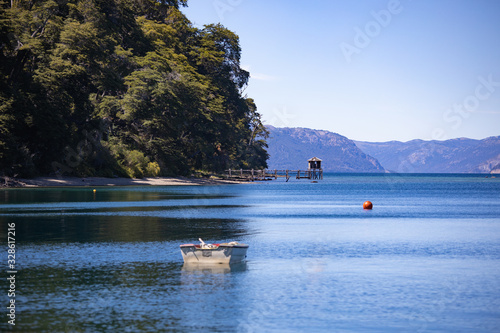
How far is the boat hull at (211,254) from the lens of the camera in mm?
20406

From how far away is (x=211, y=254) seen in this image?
2055cm

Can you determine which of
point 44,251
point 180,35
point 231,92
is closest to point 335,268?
point 44,251

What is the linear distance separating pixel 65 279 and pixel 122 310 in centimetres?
434

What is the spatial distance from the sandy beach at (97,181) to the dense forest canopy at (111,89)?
1032mm

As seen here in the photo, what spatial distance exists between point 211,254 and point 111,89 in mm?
68555

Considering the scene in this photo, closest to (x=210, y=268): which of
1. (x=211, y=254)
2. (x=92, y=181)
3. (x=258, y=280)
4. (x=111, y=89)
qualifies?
(x=211, y=254)

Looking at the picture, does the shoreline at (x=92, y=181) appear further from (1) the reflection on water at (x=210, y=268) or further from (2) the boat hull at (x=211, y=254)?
(1) the reflection on water at (x=210, y=268)

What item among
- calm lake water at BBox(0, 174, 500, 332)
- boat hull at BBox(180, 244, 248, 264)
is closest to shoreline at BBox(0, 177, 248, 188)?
calm lake water at BBox(0, 174, 500, 332)

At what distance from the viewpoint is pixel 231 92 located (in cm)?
13488

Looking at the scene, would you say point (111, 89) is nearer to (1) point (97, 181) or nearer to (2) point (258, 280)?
(1) point (97, 181)

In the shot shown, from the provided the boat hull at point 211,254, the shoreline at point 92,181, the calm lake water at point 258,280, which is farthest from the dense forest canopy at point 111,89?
the boat hull at point 211,254

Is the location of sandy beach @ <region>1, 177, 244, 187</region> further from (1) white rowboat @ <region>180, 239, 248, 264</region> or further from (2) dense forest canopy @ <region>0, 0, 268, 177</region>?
(1) white rowboat @ <region>180, 239, 248, 264</region>

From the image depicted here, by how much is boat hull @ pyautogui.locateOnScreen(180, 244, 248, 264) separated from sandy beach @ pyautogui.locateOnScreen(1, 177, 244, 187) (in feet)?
179

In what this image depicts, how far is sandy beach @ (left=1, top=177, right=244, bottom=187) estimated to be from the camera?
7075cm
